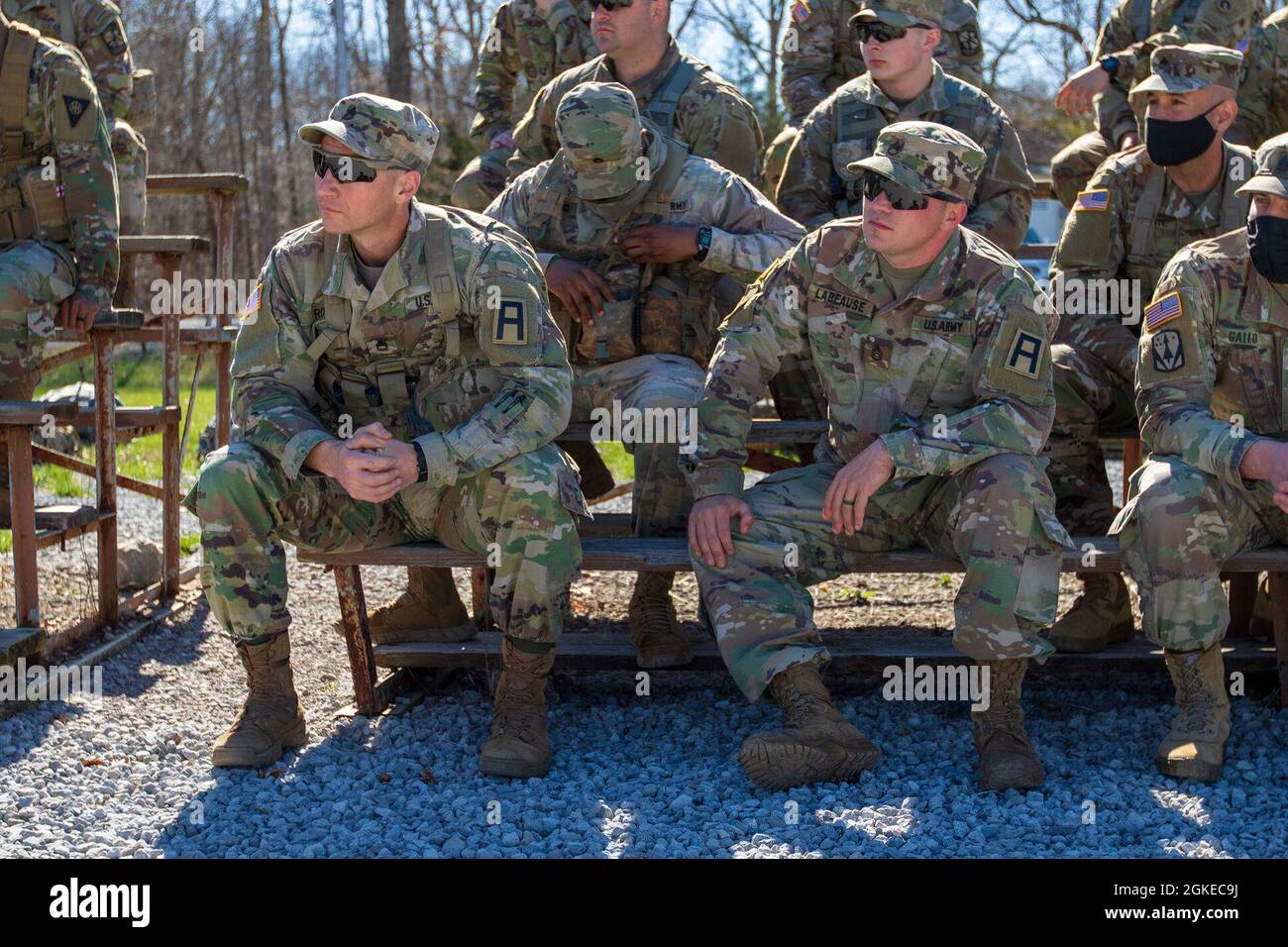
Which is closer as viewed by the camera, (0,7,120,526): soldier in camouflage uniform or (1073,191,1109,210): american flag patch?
(1073,191,1109,210): american flag patch

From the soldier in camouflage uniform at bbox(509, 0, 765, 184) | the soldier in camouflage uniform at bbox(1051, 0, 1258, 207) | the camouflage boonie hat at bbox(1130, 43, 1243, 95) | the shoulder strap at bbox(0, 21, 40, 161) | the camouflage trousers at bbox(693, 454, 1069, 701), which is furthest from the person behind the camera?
the soldier in camouflage uniform at bbox(1051, 0, 1258, 207)

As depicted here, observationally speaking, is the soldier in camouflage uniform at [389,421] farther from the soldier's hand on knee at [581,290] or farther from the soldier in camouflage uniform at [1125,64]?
the soldier in camouflage uniform at [1125,64]

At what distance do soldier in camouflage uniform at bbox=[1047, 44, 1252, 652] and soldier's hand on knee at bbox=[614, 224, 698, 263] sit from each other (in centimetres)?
137

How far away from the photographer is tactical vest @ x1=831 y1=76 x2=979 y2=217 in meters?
5.73

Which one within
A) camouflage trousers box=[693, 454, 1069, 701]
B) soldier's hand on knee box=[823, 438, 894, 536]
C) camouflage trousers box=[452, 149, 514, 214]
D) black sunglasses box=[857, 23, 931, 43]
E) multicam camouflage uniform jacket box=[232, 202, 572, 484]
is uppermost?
black sunglasses box=[857, 23, 931, 43]

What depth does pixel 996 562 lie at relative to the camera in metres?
4.04

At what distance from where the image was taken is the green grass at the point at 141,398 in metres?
9.19

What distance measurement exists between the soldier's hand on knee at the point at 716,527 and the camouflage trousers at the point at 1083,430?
5.05 feet

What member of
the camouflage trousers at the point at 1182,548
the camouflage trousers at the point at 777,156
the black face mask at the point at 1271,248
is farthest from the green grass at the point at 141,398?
the black face mask at the point at 1271,248

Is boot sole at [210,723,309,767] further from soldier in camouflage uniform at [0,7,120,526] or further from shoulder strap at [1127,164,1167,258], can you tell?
shoulder strap at [1127,164,1167,258]

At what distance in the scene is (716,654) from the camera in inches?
196

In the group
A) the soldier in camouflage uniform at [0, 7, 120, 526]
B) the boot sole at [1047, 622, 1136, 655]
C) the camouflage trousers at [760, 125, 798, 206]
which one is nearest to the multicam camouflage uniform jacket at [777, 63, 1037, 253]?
the camouflage trousers at [760, 125, 798, 206]

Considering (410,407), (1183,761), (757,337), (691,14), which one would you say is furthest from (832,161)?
(691,14)

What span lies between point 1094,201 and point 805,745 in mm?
2522
